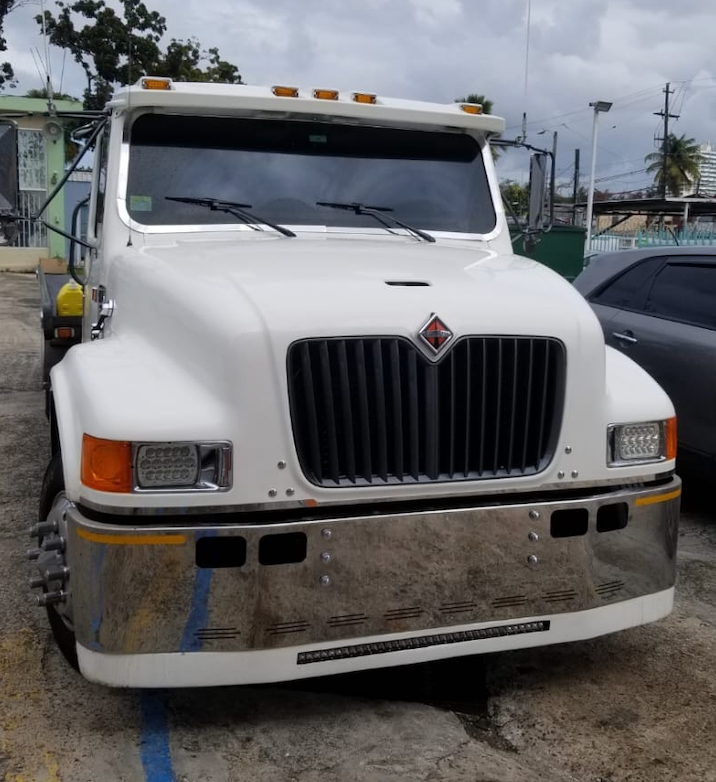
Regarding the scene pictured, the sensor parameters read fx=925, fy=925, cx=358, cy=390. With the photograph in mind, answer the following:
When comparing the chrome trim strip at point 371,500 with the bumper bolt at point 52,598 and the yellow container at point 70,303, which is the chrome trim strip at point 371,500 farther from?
the yellow container at point 70,303

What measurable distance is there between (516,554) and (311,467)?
0.82 meters

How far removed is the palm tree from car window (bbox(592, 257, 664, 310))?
180 feet

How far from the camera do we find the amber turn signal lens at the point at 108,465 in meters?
2.93

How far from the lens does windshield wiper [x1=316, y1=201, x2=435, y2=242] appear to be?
450cm

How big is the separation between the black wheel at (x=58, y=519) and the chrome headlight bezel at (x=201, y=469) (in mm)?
581

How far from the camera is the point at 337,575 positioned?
3.08 m

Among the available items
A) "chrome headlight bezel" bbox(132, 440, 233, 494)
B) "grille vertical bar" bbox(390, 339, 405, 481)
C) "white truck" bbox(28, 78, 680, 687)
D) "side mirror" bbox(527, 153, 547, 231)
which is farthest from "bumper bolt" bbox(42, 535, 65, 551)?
"side mirror" bbox(527, 153, 547, 231)

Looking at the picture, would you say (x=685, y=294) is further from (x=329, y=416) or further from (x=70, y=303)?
(x=70, y=303)

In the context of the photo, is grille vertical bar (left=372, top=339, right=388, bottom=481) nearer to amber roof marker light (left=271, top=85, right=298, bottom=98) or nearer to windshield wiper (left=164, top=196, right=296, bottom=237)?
windshield wiper (left=164, top=196, right=296, bottom=237)

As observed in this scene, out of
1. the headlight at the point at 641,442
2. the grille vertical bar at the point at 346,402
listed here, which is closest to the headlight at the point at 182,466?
the grille vertical bar at the point at 346,402

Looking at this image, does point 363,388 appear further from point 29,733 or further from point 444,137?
point 444,137

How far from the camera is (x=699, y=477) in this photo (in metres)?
5.74

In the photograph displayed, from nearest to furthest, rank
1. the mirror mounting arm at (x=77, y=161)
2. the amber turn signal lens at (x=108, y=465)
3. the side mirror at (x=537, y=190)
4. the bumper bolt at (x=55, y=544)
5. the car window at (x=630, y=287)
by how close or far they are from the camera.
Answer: the amber turn signal lens at (x=108, y=465) < the bumper bolt at (x=55, y=544) < the mirror mounting arm at (x=77, y=161) < the side mirror at (x=537, y=190) < the car window at (x=630, y=287)

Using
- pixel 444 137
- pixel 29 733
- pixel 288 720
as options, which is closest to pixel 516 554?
pixel 288 720
